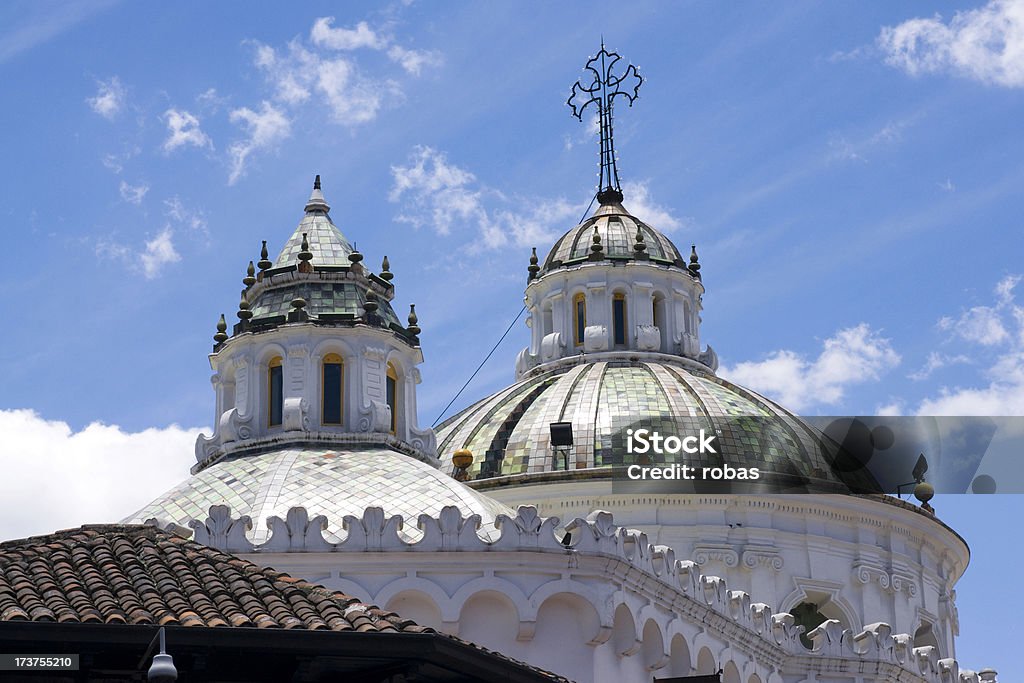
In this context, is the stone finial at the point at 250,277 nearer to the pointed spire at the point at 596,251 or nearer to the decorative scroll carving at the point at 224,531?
the decorative scroll carving at the point at 224,531

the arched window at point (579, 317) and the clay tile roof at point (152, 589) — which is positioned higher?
the arched window at point (579, 317)

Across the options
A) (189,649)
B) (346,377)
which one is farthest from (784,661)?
(189,649)

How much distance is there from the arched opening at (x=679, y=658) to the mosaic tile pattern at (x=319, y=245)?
14.7 m

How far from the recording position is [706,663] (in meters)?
Answer: 58.4

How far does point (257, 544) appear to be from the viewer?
52.3 metres

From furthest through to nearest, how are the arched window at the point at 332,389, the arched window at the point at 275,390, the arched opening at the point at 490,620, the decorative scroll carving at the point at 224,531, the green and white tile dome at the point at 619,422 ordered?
the green and white tile dome at the point at 619,422, the arched window at the point at 275,390, the arched window at the point at 332,389, the arched opening at the point at 490,620, the decorative scroll carving at the point at 224,531

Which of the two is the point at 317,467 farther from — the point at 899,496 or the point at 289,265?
the point at 899,496

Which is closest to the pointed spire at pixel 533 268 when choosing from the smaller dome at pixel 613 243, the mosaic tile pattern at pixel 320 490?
the smaller dome at pixel 613 243

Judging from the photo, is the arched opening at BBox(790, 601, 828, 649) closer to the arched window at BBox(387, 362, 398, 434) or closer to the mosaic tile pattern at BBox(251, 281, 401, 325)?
the arched window at BBox(387, 362, 398, 434)

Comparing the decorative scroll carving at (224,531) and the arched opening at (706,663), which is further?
the arched opening at (706,663)

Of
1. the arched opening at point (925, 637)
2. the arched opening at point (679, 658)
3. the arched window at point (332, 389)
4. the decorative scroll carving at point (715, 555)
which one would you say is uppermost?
the arched window at point (332, 389)

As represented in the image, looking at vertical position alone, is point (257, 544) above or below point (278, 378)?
below

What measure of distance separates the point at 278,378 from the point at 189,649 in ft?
108

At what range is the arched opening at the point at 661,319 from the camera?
91688mm
